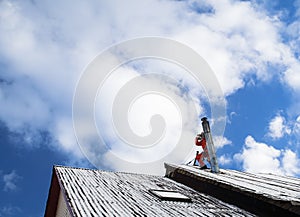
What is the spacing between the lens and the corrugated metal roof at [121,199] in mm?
6402

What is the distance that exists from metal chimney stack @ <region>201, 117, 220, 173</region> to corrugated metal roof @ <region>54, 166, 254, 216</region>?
220 cm

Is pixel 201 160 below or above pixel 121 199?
above

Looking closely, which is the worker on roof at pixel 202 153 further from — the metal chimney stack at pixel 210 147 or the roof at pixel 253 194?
the roof at pixel 253 194

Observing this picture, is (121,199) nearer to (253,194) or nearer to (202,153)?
(253,194)

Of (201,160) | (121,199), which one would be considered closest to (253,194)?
(121,199)

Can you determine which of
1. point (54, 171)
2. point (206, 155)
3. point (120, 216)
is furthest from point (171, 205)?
point (206, 155)

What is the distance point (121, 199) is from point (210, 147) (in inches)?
270

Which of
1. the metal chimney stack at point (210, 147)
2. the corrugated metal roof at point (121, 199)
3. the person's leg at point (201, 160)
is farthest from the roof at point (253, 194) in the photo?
the person's leg at point (201, 160)

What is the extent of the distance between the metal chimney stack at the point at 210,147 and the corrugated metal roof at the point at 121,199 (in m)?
2.20

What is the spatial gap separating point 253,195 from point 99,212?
5.09m

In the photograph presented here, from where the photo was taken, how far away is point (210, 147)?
13258 mm

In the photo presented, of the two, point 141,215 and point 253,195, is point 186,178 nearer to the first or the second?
point 253,195

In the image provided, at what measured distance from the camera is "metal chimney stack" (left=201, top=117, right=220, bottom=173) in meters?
12.6

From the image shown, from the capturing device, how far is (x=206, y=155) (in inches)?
531
